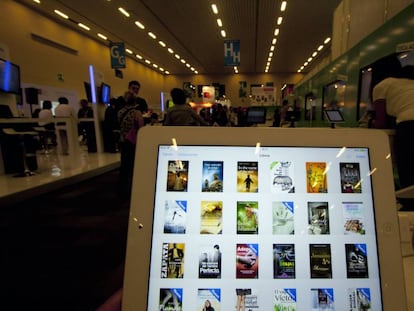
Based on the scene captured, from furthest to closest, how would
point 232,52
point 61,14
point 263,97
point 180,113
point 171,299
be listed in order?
1. point 263,97
2. point 232,52
3. point 61,14
4. point 180,113
5. point 171,299

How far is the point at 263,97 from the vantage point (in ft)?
42.5

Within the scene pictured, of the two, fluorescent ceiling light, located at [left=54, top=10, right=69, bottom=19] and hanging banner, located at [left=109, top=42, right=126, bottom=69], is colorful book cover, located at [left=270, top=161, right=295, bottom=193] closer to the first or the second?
fluorescent ceiling light, located at [left=54, top=10, right=69, bottom=19]

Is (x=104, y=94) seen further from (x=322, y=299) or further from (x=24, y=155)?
(x=322, y=299)

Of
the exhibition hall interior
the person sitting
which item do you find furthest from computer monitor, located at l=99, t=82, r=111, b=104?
the person sitting

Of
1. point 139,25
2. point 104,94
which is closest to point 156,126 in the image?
point 104,94

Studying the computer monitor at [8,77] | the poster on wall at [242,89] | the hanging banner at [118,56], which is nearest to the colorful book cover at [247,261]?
the computer monitor at [8,77]

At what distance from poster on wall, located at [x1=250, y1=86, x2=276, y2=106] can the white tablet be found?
41.3ft

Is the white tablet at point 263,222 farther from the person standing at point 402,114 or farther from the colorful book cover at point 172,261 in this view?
the person standing at point 402,114

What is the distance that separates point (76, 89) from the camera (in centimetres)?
1220

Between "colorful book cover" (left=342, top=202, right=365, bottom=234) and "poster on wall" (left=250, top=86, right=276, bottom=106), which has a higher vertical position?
"poster on wall" (left=250, top=86, right=276, bottom=106)

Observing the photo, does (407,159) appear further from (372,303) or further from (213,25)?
(213,25)

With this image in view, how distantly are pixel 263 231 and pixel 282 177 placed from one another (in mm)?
92

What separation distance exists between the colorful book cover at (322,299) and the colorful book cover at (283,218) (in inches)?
3.7

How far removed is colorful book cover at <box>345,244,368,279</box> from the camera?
46 centimetres
